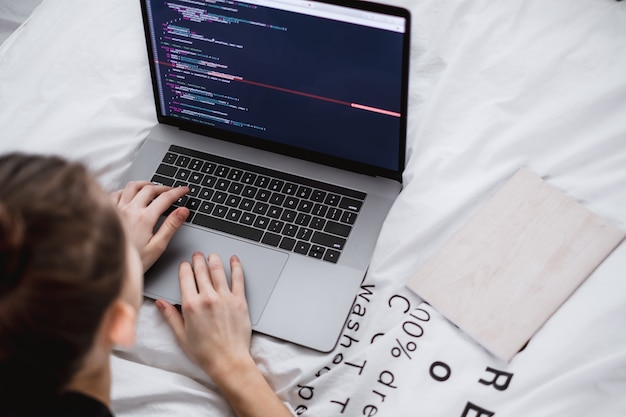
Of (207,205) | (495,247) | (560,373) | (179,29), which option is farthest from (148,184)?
(560,373)

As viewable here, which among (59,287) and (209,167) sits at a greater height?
(59,287)

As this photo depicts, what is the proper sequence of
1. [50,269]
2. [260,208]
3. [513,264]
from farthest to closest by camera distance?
[260,208] → [513,264] → [50,269]

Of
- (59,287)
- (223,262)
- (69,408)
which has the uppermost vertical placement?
(59,287)

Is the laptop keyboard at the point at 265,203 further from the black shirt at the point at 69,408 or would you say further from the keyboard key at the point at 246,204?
the black shirt at the point at 69,408

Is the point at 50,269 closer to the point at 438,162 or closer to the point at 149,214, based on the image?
the point at 149,214

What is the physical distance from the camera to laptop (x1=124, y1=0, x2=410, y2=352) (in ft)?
2.85

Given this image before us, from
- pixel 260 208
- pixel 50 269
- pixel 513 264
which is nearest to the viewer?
pixel 50 269

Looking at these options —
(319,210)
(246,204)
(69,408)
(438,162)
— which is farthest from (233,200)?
(69,408)

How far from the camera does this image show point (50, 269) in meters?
0.49

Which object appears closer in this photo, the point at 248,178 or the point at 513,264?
the point at 513,264

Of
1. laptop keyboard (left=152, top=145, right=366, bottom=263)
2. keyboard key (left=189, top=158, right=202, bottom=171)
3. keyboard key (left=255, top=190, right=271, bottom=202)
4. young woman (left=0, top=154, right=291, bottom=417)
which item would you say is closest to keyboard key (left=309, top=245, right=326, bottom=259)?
laptop keyboard (left=152, top=145, right=366, bottom=263)

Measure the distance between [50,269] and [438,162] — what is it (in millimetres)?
613

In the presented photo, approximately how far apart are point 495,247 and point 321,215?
0.23 meters

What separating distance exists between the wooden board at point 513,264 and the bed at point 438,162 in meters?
0.02
